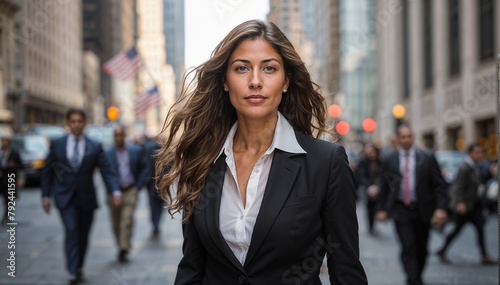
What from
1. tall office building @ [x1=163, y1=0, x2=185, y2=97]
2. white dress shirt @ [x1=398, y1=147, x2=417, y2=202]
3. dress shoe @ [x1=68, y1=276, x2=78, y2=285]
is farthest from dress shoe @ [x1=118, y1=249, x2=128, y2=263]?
tall office building @ [x1=163, y1=0, x2=185, y2=97]

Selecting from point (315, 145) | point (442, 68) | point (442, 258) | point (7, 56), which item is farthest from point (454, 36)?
point (315, 145)

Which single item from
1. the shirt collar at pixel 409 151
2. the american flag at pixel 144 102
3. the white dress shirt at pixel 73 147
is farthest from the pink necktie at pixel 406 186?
the american flag at pixel 144 102

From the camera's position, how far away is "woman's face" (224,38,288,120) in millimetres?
2770

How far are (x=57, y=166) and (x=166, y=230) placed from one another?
614cm

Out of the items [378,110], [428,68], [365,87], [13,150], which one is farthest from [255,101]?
[365,87]

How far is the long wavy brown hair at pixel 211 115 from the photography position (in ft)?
9.32

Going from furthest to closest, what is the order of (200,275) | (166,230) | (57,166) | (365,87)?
(365,87), (166,230), (57,166), (200,275)

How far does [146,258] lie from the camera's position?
10617mm

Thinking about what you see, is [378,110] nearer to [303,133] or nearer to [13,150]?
[13,150]

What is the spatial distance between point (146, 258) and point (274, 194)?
832cm

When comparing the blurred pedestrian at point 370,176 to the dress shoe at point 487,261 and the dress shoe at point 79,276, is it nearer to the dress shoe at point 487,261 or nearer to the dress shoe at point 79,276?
the dress shoe at point 487,261

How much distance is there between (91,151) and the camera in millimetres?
8953

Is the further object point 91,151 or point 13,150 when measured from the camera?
point 13,150

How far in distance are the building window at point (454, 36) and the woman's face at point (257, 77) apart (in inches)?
1401
